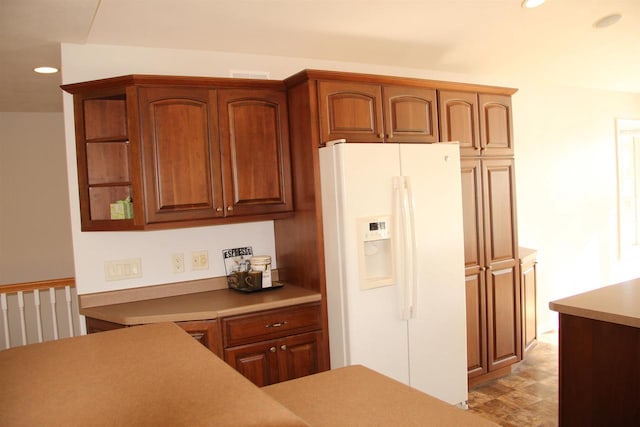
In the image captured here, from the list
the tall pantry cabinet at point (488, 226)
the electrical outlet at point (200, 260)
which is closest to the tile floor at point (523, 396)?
the tall pantry cabinet at point (488, 226)

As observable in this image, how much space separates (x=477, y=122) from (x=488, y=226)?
75 centimetres

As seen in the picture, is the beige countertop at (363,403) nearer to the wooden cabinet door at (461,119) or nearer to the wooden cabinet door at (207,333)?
the wooden cabinet door at (207,333)

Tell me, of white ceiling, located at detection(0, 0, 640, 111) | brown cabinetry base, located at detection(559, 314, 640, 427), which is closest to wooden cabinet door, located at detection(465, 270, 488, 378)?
brown cabinetry base, located at detection(559, 314, 640, 427)

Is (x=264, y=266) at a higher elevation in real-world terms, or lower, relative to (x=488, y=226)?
lower

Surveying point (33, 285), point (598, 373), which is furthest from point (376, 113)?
point (33, 285)

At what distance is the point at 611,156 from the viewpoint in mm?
5684

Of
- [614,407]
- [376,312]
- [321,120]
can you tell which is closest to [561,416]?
[614,407]

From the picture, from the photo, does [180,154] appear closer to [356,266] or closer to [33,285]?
[356,266]

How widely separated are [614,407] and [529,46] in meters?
2.59

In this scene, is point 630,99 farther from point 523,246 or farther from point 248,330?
point 248,330

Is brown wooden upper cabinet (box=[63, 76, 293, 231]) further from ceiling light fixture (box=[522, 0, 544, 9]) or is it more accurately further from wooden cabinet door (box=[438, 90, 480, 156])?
ceiling light fixture (box=[522, 0, 544, 9])

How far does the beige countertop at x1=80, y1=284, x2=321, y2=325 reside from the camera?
265 cm

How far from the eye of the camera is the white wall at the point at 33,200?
4.75 m

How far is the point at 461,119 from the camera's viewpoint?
3.48 m
